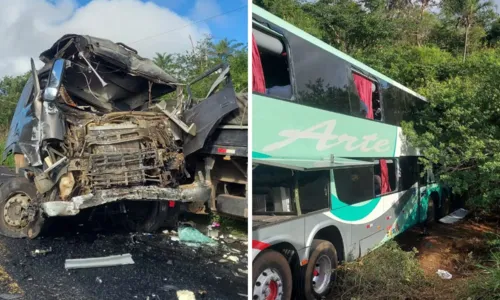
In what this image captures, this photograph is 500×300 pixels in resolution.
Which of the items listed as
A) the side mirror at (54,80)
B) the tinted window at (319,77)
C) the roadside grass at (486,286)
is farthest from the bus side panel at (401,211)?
the side mirror at (54,80)

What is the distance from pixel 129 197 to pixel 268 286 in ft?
5.56

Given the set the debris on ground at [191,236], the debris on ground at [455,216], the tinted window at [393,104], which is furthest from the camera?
the debris on ground at [455,216]

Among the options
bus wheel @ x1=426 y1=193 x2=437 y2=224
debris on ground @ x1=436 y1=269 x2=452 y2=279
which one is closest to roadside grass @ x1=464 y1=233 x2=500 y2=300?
debris on ground @ x1=436 y1=269 x2=452 y2=279

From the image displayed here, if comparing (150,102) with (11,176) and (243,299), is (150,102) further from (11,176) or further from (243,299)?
(243,299)

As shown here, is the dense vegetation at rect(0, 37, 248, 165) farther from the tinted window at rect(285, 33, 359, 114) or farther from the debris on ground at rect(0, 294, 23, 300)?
the debris on ground at rect(0, 294, 23, 300)

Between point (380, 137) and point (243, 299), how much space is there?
2.66 metres

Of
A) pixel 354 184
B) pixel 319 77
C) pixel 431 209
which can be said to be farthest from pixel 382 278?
pixel 431 209

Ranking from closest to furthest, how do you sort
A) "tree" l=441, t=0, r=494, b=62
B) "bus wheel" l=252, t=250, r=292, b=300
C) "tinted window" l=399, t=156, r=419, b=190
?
1. "bus wheel" l=252, t=250, r=292, b=300
2. "tinted window" l=399, t=156, r=419, b=190
3. "tree" l=441, t=0, r=494, b=62

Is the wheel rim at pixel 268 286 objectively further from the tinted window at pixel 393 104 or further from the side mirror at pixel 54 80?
the tinted window at pixel 393 104

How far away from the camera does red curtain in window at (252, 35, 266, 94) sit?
4.77 ft

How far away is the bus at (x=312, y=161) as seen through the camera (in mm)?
1673

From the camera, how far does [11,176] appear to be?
2.94m

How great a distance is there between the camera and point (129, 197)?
3236 mm

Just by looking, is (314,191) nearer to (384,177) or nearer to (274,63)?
(274,63)
